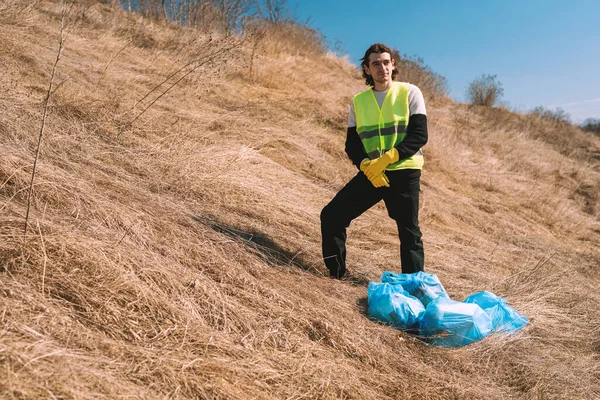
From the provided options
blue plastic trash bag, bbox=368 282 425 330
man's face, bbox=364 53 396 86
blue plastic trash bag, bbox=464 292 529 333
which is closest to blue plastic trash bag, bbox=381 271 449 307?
blue plastic trash bag, bbox=368 282 425 330

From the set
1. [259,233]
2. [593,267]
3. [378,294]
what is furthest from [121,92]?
[593,267]

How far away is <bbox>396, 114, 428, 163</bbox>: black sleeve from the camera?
3.25 meters

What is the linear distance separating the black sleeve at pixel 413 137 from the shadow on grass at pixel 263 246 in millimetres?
1100

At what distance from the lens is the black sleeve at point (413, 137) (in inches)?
128

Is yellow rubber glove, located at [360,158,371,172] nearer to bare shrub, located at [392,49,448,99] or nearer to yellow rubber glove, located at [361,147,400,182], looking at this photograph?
yellow rubber glove, located at [361,147,400,182]

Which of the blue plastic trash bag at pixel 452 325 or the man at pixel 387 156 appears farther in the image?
the man at pixel 387 156

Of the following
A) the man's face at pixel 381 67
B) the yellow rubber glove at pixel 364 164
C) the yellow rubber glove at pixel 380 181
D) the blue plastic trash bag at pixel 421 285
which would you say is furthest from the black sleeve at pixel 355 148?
the blue plastic trash bag at pixel 421 285

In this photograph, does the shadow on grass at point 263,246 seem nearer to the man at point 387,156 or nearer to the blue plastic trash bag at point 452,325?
the man at point 387,156

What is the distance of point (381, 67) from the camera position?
3350mm

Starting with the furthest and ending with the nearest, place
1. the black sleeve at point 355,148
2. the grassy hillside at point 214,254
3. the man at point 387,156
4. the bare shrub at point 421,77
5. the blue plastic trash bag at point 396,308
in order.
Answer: the bare shrub at point 421,77 < the black sleeve at point 355,148 < the man at point 387,156 < the blue plastic trash bag at point 396,308 < the grassy hillside at point 214,254

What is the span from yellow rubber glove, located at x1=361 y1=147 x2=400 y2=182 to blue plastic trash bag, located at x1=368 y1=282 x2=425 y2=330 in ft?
2.47

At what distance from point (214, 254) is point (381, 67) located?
5.53 feet

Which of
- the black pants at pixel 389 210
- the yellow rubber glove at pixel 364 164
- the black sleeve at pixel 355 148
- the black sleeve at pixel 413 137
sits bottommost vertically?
the black pants at pixel 389 210

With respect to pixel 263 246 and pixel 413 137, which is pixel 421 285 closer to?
pixel 413 137
